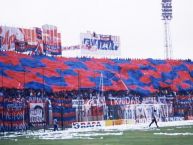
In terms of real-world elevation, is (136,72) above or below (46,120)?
above

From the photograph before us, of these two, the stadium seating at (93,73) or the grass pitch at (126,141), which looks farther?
the stadium seating at (93,73)

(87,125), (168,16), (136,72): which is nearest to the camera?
(87,125)

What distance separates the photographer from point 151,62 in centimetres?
7988

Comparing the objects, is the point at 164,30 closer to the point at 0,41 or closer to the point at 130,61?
the point at 130,61

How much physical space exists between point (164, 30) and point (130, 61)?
10204 millimetres

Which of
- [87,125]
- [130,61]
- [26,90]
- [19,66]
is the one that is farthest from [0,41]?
[87,125]

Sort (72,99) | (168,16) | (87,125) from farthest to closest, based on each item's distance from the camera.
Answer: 1. (168,16)
2. (72,99)
3. (87,125)

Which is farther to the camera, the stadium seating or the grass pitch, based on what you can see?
the stadium seating

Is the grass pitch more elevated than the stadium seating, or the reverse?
the stadium seating

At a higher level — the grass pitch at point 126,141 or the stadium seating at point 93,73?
the stadium seating at point 93,73

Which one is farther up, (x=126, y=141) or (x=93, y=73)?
(x=93, y=73)

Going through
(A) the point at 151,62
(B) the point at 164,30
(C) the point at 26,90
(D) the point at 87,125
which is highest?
(B) the point at 164,30

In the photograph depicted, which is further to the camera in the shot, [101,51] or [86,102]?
[101,51]

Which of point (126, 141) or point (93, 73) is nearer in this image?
point (126, 141)
